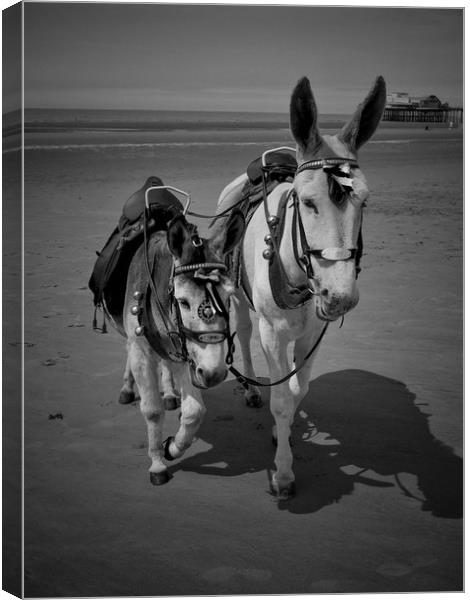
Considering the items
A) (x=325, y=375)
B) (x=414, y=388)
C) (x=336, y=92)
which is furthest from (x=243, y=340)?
(x=336, y=92)

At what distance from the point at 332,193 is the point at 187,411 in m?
1.24

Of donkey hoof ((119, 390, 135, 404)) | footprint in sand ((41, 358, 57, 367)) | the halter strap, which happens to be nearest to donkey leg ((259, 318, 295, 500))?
the halter strap

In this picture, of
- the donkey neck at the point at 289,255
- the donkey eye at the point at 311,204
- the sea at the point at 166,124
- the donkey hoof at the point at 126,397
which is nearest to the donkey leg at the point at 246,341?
the donkey hoof at the point at 126,397

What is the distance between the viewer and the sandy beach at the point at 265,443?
2.99 metres

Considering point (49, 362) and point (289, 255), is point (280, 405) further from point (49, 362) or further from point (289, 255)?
point (49, 362)

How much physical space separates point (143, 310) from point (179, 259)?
521mm

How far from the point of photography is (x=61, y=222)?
3984 millimetres

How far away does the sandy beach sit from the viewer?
299cm

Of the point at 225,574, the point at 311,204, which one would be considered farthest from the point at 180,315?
the point at 225,574

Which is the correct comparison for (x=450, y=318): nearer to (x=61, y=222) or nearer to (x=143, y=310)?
(x=143, y=310)

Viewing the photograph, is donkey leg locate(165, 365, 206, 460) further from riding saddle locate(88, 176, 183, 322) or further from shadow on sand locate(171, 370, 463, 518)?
riding saddle locate(88, 176, 183, 322)

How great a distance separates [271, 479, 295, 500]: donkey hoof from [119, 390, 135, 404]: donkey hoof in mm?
1048

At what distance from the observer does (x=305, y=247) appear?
2586 millimetres

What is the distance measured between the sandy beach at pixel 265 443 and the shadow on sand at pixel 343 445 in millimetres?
10
